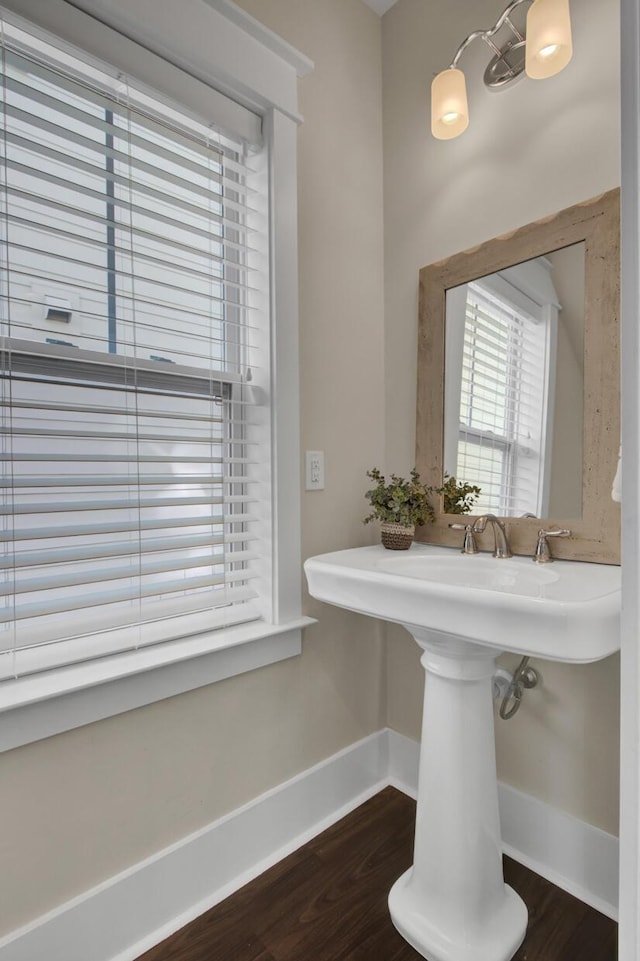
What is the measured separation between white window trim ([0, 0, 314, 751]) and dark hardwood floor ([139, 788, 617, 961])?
1.85 feet

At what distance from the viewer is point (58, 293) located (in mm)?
1081

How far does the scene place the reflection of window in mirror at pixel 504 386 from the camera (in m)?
1.38

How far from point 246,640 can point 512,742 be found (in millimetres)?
836

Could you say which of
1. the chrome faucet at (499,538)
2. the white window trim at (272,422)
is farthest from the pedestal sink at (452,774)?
the white window trim at (272,422)

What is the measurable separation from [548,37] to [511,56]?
20 cm

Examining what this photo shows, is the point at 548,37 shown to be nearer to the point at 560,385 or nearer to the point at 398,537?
the point at 560,385

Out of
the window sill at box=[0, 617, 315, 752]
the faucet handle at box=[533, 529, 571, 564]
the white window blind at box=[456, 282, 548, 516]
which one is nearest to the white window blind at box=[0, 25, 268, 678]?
the window sill at box=[0, 617, 315, 752]

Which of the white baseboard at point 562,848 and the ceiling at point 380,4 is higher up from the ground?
the ceiling at point 380,4

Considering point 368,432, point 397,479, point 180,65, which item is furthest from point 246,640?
point 180,65

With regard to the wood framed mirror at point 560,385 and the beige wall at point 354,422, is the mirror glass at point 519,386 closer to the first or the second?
the wood framed mirror at point 560,385

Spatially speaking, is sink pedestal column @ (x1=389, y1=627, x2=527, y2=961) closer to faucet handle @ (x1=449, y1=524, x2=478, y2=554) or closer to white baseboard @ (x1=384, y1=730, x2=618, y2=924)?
white baseboard @ (x1=384, y1=730, x2=618, y2=924)

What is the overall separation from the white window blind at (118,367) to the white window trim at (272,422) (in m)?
0.05

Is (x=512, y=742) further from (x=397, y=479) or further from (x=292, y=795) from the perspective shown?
(x=397, y=479)

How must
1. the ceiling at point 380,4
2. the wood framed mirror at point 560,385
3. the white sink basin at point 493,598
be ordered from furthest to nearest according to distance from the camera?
the ceiling at point 380,4, the wood framed mirror at point 560,385, the white sink basin at point 493,598
